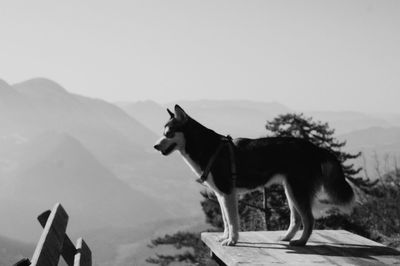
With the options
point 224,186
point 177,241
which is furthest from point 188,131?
point 177,241

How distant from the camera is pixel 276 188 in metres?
27.5

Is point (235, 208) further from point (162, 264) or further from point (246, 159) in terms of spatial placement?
point (162, 264)

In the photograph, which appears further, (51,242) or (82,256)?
(82,256)

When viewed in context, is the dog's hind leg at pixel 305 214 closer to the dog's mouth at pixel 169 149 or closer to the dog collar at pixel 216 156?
the dog collar at pixel 216 156

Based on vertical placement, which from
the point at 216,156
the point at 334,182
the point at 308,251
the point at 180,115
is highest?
the point at 180,115

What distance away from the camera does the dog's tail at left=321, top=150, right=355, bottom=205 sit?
5328 mm

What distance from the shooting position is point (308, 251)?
4.64m

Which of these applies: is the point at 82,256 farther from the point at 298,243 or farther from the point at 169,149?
the point at 298,243

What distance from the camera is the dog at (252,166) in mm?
5004

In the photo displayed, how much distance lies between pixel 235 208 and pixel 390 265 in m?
1.69

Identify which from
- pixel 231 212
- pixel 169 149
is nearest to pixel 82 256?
pixel 169 149

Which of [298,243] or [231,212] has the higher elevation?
[231,212]

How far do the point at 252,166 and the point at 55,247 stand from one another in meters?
2.85

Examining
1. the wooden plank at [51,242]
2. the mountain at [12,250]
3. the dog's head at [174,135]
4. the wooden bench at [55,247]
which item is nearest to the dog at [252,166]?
the dog's head at [174,135]
